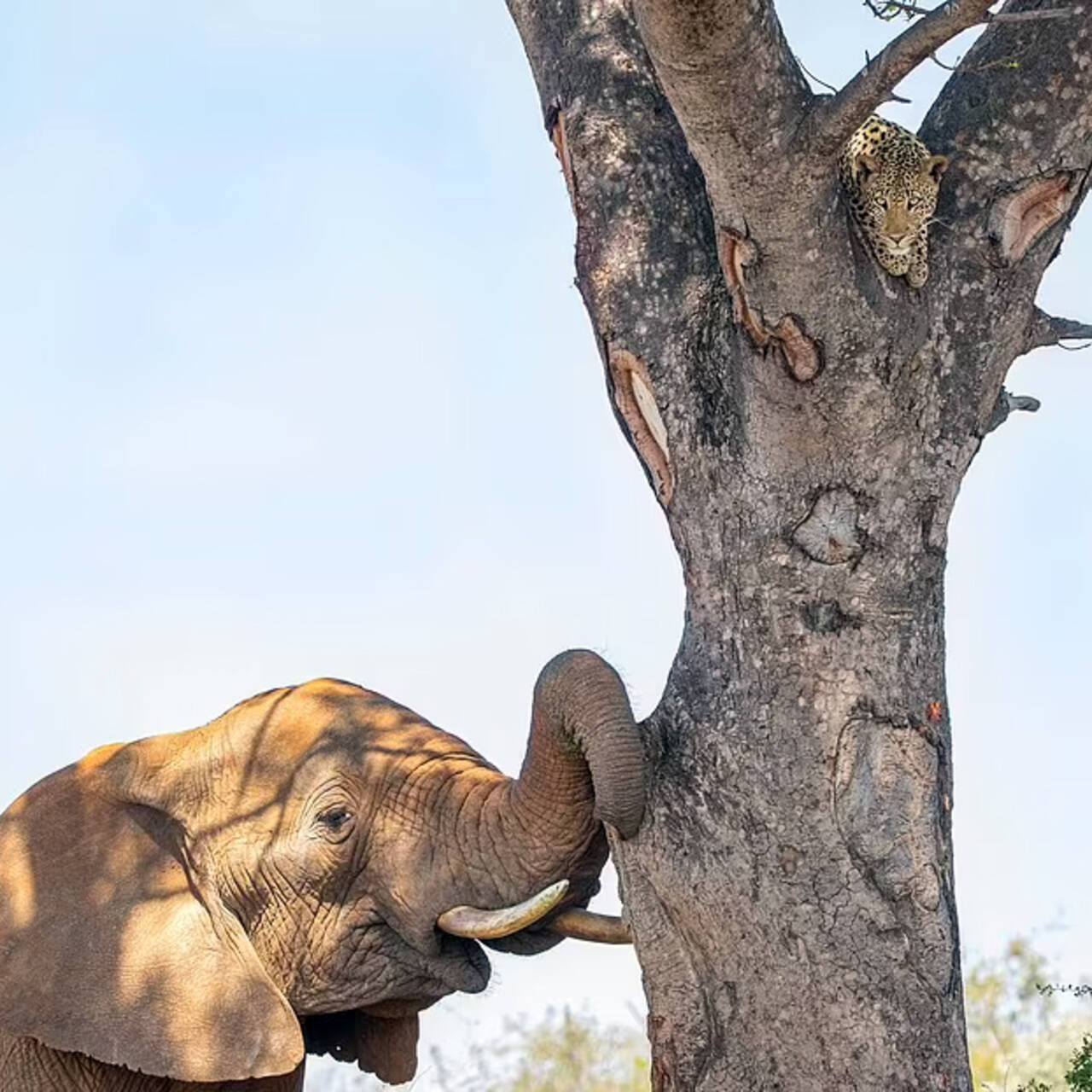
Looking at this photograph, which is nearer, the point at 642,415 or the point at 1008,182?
the point at 1008,182

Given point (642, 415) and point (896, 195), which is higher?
point (896, 195)

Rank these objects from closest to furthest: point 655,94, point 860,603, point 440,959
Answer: point 860,603 < point 655,94 < point 440,959

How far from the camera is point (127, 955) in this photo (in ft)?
24.2

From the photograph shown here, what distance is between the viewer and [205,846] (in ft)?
24.6

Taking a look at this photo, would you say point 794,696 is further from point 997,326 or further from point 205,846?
point 205,846

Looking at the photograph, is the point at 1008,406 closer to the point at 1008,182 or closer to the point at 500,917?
the point at 1008,182

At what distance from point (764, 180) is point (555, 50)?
142 centimetres

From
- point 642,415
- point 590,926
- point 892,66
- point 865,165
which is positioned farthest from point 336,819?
point 892,66

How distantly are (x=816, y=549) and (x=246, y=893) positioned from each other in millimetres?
2812

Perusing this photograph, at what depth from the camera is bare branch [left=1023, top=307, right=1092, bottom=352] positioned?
5961 millimetres

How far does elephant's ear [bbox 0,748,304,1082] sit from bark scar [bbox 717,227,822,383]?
10.2ft

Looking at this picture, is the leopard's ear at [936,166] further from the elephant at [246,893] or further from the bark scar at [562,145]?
the elephant at [246,893]

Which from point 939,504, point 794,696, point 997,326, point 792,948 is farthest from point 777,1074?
point 997,326

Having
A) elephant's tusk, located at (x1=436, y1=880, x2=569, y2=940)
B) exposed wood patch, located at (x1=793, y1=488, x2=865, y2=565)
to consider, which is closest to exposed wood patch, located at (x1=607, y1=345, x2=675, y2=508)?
exposed wood patch, located at (x1=793, y1=488, x2=865, y2=565)
